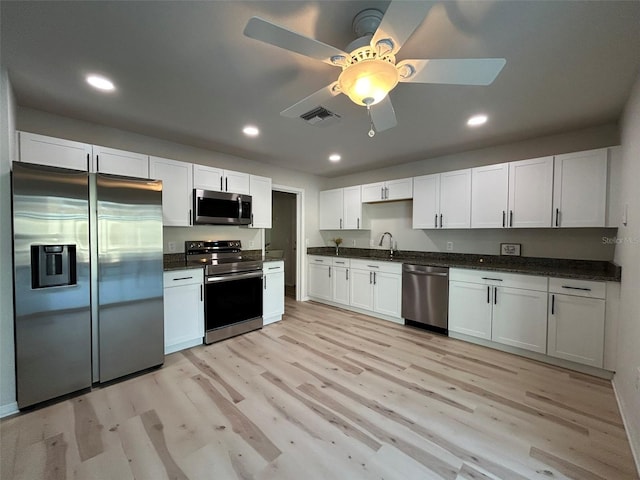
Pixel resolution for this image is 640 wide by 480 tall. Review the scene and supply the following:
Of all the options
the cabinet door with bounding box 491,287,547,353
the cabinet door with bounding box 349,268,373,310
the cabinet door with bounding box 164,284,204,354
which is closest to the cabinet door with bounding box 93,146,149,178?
the cabinet door with bounding box 164,284,204,354

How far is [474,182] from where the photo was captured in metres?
3.41

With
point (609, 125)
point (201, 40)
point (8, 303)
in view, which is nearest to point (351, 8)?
point (201, 40)

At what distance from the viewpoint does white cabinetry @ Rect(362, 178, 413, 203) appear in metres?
4.10

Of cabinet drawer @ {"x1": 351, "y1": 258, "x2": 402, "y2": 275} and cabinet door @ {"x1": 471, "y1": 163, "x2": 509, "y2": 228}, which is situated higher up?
cabinet door @ {"x1": 471, "y1": 163, "x2": 509, "y2": 228}

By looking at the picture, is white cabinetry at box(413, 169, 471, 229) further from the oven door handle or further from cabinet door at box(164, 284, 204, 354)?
cabinet door at box(164, 284, 204, 354)

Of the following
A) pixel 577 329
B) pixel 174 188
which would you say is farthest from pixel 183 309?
pixel 577 329

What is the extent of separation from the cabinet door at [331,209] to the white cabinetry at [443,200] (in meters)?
1.48

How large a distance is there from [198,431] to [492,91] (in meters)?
3.36

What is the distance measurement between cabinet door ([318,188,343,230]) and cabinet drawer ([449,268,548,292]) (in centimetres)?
230

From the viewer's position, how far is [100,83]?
2.07 meters

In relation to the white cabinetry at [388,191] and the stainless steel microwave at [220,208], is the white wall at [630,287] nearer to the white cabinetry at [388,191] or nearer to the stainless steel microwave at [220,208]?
the white cabinetry at [388,191]

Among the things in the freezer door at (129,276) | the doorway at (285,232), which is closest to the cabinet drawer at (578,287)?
the freezer door at (129,276)

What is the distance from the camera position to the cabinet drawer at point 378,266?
3.85 m

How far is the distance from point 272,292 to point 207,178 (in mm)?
1802
